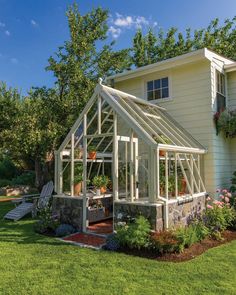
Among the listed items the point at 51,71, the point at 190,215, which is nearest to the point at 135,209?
the point at 190,215

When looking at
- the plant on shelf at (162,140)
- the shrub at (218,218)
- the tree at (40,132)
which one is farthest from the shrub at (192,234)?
the tree at (40,132)

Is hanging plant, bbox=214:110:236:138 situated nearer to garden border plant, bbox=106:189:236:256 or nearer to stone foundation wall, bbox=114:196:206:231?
stone foundation wall, bbox=114:196:206:231

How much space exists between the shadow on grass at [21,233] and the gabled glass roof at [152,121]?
12.6 ft

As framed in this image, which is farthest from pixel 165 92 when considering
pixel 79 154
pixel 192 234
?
pixel 192 234

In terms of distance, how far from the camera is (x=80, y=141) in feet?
29.7

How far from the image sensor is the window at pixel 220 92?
10106 millimetres

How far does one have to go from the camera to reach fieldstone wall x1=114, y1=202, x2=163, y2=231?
264 inches

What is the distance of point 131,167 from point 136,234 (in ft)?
5.81

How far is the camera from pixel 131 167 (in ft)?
24.0

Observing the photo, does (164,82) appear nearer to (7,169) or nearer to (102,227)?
(102,227)

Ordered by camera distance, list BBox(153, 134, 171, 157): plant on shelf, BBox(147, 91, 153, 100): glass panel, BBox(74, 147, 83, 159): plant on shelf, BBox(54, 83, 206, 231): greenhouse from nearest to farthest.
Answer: BBox(54, 83, 206, 231): greenhouse, BBox(153, 134, 171, 157): plant on shelf, BBox(74, 147, 83, 159): plant on shelf, BBox(147, 91, 153, 100): glass panel

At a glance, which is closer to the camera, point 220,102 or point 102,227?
point 102,227

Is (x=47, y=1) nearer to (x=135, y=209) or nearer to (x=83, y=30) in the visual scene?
(x=83, y=30)

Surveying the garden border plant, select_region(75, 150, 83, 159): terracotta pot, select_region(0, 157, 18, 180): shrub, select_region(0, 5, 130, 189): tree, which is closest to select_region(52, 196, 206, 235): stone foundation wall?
the garden border plant
